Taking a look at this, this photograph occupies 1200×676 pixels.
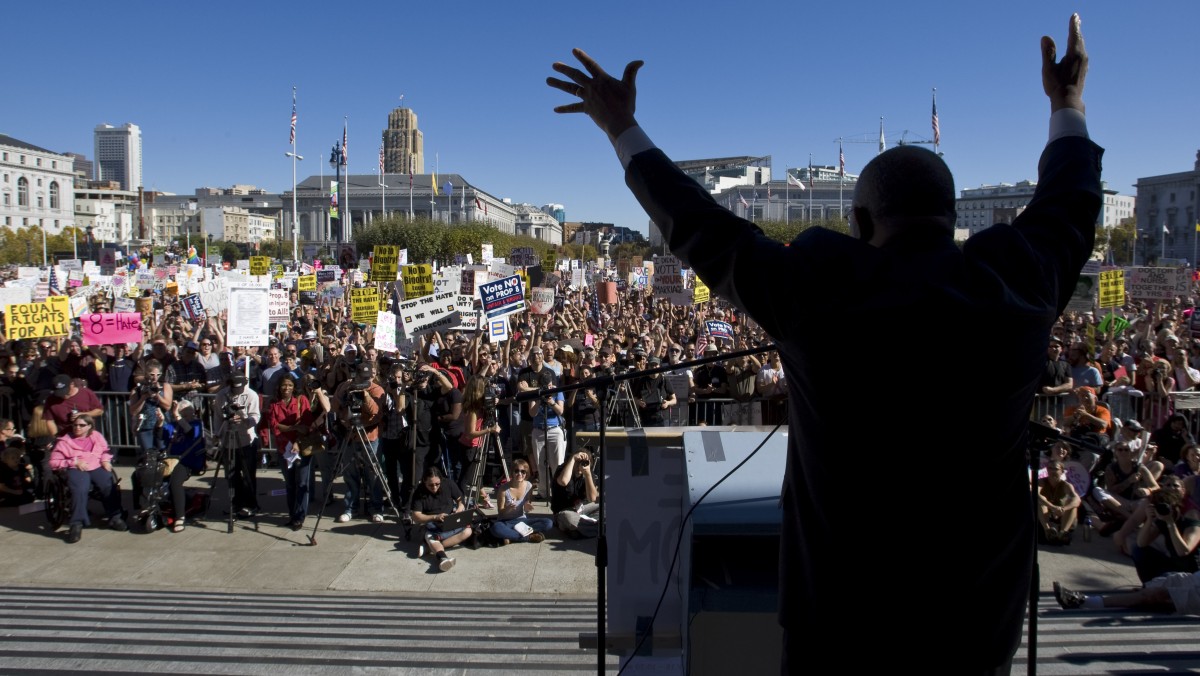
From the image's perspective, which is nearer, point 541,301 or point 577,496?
point 577,496

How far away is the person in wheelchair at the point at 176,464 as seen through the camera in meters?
9.40

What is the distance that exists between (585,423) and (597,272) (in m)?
29.3

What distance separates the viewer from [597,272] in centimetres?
3969

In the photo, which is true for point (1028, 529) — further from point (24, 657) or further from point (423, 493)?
point (423, 493)

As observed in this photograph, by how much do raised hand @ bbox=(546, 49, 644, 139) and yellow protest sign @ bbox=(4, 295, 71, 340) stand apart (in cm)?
1415

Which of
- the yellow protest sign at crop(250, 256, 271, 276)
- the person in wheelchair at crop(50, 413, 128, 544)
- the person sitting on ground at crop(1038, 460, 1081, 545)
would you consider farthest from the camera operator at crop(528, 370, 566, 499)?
the yellow protest sign at crop(250, 256, 271, 276)

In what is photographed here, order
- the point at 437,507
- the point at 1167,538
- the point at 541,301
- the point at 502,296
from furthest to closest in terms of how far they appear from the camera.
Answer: the point at 541,301
the point at 502,296
the point at 437,507
the point at 1167,538

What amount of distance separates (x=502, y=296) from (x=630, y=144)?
1251cm

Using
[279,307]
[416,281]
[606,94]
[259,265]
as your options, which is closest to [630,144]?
[606,94]

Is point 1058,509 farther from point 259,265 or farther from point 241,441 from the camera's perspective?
point 259,265

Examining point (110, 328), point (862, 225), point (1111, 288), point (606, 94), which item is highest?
point (606, 94)

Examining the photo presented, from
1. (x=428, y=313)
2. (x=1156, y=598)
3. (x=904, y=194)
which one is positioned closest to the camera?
(x=904, y=194)

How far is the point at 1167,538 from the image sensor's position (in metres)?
7.05

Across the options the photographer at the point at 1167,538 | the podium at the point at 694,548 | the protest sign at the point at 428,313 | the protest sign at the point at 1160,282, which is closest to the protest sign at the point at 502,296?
the protest sign at the point at 428,313
